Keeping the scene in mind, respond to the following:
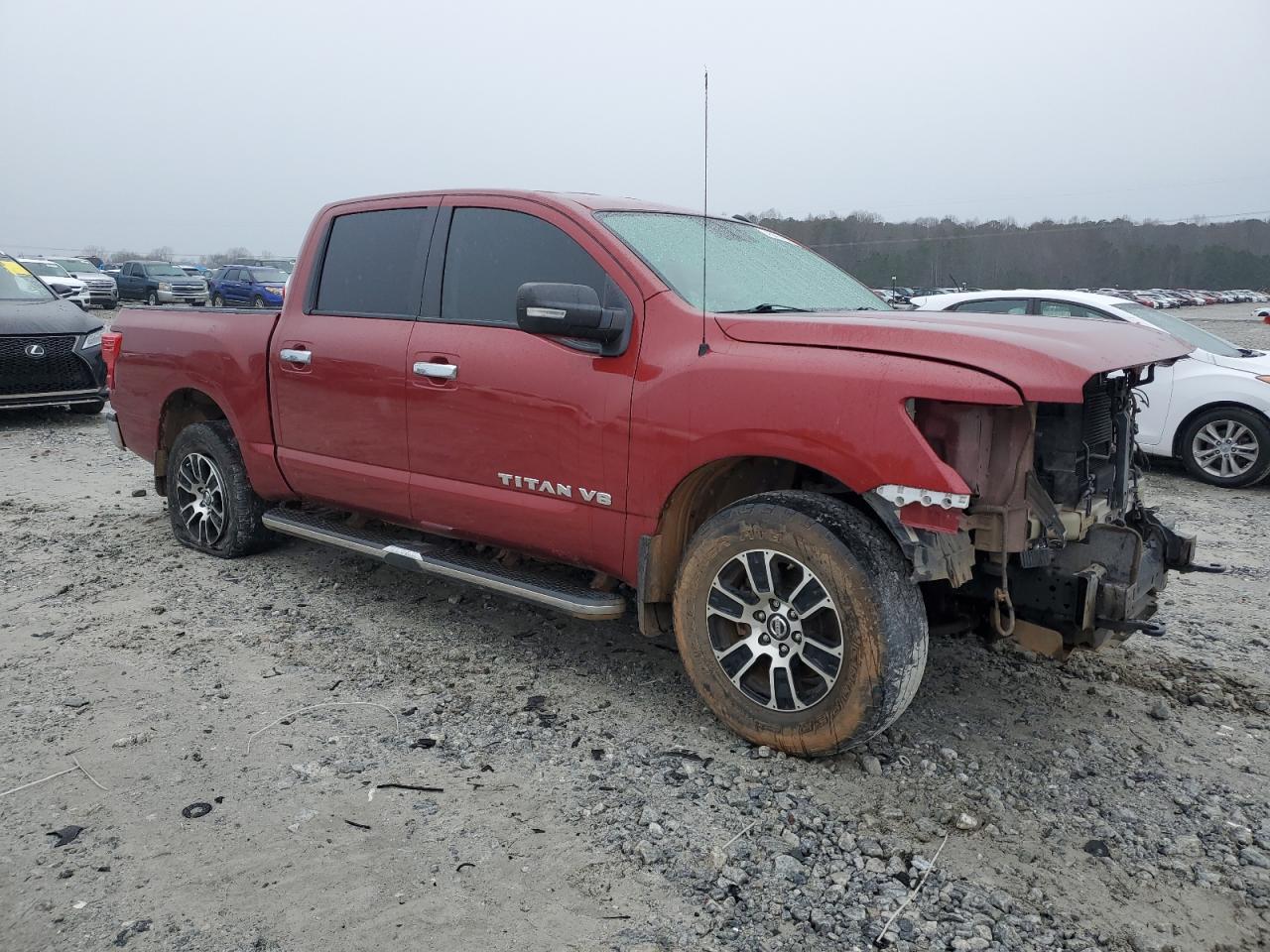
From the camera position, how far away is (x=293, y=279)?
502 cm

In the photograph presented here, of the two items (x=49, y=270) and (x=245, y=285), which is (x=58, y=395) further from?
(x=49, y=270)

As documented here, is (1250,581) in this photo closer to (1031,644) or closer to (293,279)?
(1031,644)

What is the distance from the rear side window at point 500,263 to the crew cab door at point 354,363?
0.22 metres

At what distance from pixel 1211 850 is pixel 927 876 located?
880 millimetres

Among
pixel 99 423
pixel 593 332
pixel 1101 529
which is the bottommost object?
pixel 99 423

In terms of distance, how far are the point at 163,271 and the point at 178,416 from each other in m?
35.4

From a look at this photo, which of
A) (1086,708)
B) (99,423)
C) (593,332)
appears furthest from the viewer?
(99,423)

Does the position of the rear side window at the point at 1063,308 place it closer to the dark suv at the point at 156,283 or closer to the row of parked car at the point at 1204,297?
the dark suv at the point at 156,283

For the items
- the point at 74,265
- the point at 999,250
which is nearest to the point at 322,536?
the point at 999,250

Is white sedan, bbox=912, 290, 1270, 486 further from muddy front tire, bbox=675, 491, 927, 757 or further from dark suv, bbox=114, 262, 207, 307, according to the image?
dark suv, bbox=114, 262, 207, 307

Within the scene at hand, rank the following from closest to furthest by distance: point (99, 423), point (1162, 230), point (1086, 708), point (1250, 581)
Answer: point (1086, 708) < point (1250, 581) < point (99, 423) < point (1162, 230)

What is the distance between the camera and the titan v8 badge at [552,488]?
145 inches

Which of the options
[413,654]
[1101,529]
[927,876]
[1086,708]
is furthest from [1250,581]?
[413,654]

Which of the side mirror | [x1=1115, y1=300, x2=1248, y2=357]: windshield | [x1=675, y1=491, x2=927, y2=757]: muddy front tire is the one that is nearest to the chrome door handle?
the side mirror
